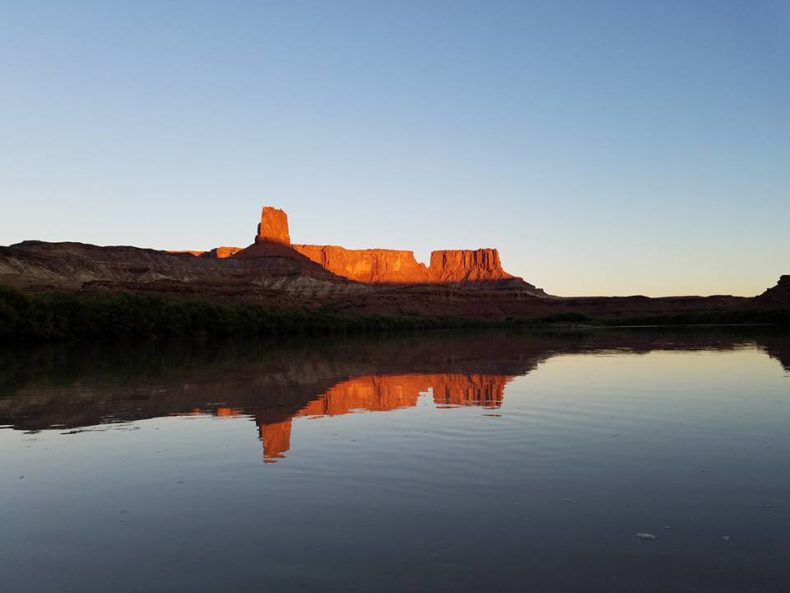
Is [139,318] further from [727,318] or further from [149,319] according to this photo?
[727,318]

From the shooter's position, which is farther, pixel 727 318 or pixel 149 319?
pixel 727 318

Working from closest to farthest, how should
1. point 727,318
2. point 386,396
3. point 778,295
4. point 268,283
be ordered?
point 386,396 < point 727,318 < point 778,295 < point 268,283

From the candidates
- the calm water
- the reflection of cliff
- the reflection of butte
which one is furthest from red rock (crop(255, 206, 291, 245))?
the calm water

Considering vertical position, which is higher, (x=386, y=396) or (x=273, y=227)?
(x=273, y=227)

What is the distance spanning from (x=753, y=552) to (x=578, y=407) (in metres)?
9.19

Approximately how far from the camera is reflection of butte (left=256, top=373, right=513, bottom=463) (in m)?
11.7

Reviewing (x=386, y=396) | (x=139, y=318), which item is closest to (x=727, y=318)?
(x=139, y=318)

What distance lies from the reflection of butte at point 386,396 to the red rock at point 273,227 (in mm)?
150138

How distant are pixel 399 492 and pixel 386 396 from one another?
9434mm

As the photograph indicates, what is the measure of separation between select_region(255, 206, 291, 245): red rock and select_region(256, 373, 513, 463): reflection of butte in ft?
493

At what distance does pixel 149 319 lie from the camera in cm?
5881

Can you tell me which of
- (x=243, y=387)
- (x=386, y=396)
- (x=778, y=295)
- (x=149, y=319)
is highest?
(x=778, y=295)

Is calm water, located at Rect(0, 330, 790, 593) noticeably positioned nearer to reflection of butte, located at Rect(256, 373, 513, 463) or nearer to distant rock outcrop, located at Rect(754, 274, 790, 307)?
reflection of butte, located at Rect(256, 373, 513, 463)

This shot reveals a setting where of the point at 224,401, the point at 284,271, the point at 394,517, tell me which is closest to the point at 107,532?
the point at 394,517
